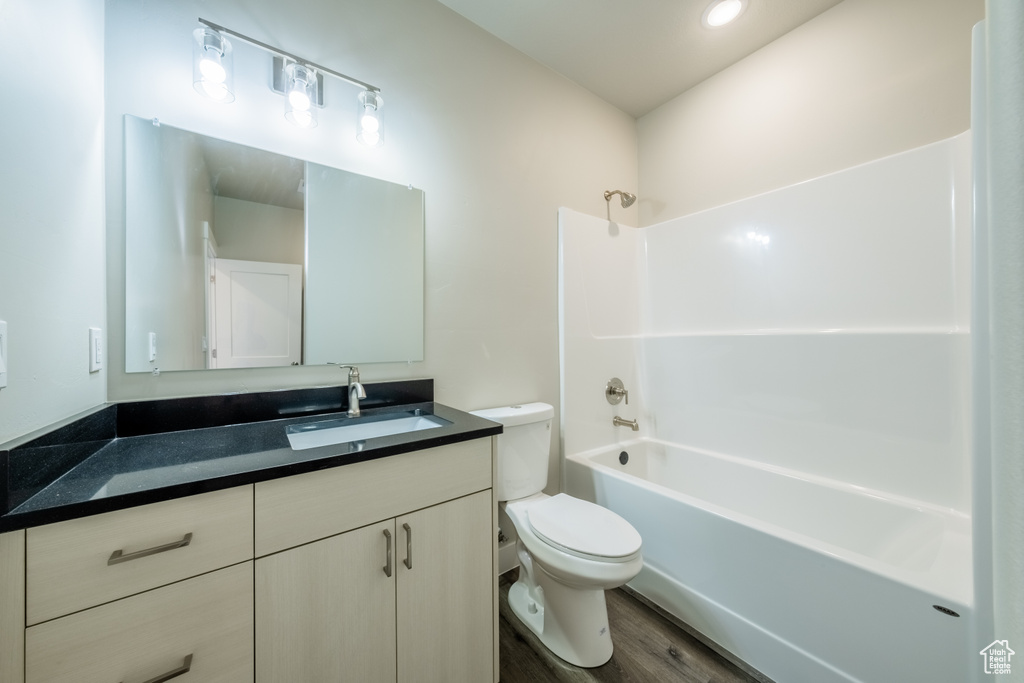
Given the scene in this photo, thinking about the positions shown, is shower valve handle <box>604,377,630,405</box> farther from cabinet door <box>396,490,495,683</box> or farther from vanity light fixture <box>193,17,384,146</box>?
vanity light fixture <box>193,17,384,146</box>

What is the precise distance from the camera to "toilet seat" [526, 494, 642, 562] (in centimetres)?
125

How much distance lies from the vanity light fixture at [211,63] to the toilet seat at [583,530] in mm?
1782

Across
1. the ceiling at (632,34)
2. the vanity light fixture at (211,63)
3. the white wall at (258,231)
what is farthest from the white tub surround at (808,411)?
the vanity light fixture at (211,63)

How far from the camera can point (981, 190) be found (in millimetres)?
763

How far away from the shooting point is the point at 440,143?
5.62 feet

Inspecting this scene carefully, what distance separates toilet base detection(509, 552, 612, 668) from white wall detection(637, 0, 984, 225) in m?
2.07

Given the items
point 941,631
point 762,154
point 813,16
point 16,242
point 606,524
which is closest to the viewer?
point 16,242

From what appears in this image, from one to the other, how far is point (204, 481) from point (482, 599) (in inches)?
33.6

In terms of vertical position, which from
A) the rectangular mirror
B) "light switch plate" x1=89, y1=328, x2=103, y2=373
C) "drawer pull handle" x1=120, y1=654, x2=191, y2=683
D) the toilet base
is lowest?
the toilet base

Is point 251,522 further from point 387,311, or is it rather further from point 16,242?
point 387,311

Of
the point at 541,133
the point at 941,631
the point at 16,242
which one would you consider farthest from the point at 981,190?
the point at 16,242

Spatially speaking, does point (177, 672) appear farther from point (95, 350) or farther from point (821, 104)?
point (821, 104)

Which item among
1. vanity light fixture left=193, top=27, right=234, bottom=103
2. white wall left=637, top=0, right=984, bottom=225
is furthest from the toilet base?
white wall left=637, top=0, right=984, bottom=225

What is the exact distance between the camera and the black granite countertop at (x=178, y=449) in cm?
68
